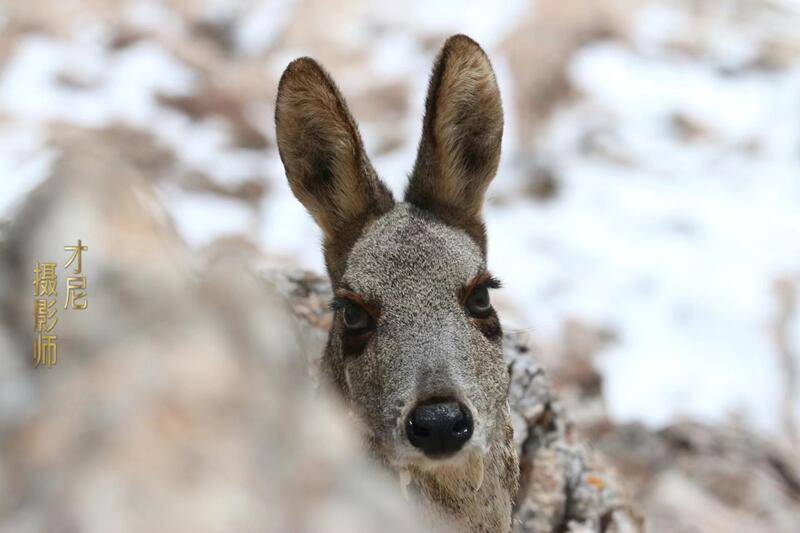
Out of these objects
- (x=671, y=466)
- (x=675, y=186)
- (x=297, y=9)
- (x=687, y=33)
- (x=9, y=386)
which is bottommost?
(x=9, y=386)

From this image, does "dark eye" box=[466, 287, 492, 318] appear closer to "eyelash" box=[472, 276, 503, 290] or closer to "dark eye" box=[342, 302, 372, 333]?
"eyelash" box=[472, 276, 503, 290]

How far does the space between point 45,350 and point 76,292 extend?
4.9 inches

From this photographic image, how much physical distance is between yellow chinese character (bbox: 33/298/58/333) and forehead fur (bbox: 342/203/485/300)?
99.2 inches

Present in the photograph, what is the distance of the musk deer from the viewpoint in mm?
3715

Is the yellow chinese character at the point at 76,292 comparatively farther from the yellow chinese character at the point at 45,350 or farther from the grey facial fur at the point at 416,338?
the grey facial fur at the point at 416,338

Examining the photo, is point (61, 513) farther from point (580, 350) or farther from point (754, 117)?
point (754, 117)

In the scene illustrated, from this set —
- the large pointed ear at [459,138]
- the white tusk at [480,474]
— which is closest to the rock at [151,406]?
the white tusk at [480,474]

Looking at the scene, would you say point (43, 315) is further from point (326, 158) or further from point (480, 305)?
point (326, 158)

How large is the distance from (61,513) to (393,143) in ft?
45.9

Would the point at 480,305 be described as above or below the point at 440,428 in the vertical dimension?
above

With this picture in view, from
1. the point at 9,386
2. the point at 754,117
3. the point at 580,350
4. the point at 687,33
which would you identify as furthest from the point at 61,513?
the point at 687,33

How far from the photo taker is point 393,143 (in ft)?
49.6

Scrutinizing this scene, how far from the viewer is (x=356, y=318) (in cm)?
418

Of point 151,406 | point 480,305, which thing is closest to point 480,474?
point 480,305
